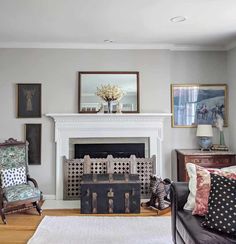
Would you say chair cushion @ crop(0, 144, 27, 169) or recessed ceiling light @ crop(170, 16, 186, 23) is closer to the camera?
recessed ceiling light @ crop(170, 16, 186, 23)

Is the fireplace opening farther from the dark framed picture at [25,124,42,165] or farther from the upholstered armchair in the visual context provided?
the upholstered armchair

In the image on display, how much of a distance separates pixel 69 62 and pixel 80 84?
405mm

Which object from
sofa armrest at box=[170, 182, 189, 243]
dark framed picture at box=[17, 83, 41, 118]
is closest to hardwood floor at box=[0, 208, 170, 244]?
sofa armrest at box=[170, 182, 189, 243]

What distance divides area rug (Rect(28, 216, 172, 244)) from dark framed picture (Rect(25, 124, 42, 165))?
3.83 feet

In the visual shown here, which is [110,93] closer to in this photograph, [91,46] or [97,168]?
[91,46]

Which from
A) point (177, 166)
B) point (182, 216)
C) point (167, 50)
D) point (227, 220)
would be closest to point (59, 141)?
point (177, 166)

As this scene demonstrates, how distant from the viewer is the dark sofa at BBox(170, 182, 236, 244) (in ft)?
6.89

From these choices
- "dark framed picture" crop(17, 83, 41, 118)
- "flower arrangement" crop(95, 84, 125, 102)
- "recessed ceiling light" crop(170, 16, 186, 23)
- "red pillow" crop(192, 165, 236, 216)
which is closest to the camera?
"red pillow" crop(192, 165, 236, 216)

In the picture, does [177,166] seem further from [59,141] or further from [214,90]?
[59,141]

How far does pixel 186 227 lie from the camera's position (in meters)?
2.34

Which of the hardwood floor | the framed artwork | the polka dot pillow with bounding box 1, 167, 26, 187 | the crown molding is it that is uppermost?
the crown molding

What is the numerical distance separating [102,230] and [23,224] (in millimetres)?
1037

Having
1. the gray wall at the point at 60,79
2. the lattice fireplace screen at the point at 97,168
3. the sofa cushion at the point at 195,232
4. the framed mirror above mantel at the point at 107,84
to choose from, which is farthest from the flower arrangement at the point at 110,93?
the sofa cushion at the point at 195,232

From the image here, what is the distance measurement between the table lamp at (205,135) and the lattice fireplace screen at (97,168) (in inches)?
35.7
